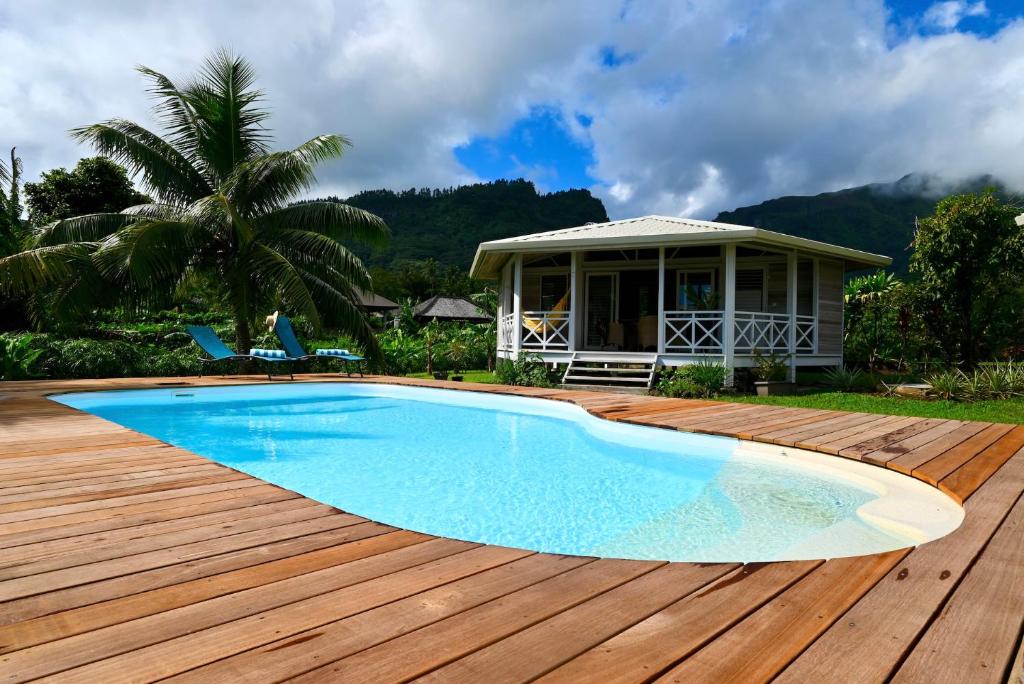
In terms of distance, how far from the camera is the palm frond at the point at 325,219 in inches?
505

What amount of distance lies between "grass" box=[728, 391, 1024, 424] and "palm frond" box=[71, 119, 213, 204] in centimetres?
1190

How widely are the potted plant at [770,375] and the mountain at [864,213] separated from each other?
41.2 m

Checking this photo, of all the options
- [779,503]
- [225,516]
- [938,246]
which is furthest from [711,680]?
[938,246]

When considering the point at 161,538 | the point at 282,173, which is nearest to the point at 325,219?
the point at 282,173

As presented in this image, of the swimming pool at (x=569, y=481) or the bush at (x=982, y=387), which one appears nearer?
the swimming pool at (x=569, y=481)

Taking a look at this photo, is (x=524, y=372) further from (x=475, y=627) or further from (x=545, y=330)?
(x=475, y=627)

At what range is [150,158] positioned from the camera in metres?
12.0

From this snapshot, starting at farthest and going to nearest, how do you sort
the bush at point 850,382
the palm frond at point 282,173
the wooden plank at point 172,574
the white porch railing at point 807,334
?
1. the white porch railing at point 807,334
2. the palm frond at point 282,173
3. the bush at point 850,382
4. the wooden plank at point 172,574

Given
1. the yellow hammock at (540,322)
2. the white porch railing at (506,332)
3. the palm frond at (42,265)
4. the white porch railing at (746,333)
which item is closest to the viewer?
the palm frond at (42,265)

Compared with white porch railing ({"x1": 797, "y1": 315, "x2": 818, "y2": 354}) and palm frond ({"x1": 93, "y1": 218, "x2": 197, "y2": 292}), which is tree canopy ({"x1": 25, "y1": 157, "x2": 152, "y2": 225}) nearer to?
palm frond ({"x1": 93, "y1": 218, "x2": 197, "y2": 292})

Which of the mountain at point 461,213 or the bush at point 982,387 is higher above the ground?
the mountain at point 461,213

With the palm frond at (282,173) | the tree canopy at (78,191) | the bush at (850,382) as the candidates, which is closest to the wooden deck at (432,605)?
the bush at (850,382)

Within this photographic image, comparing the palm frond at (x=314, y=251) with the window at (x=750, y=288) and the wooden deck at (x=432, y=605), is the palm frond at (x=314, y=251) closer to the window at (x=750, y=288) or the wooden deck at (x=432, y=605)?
the window at (x=750, y=288)

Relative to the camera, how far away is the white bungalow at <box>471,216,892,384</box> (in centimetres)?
1125
